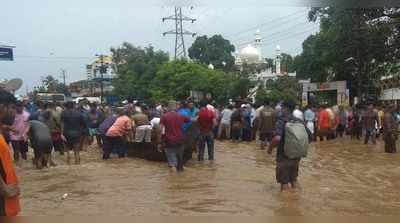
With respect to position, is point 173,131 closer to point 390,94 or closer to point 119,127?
point 119,127

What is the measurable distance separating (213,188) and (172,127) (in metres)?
1.80

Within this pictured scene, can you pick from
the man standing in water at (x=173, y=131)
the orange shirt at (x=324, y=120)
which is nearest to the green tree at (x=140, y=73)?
the orange shirt at (x=324, y=120)

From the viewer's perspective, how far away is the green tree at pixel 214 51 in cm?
7000

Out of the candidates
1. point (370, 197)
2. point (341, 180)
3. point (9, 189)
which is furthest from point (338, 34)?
point (9, 189)

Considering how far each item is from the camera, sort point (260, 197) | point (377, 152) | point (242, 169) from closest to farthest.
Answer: point (260, 197) → point (242, 169) → point (377, 152)

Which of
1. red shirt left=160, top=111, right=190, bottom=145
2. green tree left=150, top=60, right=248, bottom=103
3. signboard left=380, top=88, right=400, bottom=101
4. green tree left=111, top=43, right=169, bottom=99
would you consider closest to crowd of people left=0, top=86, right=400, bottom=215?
red shirt left=160, top=111, right=190, bottom=145

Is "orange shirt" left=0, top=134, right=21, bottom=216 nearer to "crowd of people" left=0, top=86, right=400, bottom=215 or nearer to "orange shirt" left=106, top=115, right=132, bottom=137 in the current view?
"crowd of people" left=0, top=86, right=400, bottom=215

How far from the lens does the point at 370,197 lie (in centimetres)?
938

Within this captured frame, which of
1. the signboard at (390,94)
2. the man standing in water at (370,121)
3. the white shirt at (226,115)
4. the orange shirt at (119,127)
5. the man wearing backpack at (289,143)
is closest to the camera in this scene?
the man wearing backpack at (289,143)

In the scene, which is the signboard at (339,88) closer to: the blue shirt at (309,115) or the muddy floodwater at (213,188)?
the blue shirt at (309,115)

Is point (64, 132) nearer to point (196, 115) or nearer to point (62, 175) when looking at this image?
point (62, 175)

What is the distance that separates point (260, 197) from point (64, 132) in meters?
5.67

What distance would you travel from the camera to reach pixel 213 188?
9969 mm

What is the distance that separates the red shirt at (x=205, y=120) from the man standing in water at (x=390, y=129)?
550cm
